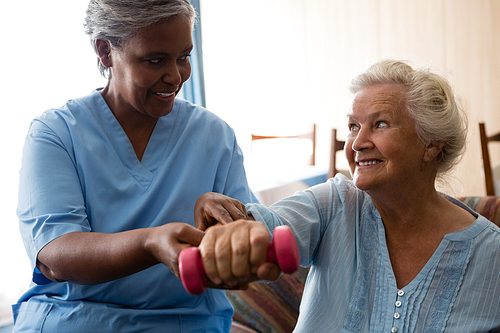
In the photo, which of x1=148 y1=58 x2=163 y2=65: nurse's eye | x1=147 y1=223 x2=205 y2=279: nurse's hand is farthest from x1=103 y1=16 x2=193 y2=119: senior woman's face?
x1=147 y1=223 x2=205 y2=279: nurse's hand

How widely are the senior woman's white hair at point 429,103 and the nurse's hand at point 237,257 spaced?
2.28 feet

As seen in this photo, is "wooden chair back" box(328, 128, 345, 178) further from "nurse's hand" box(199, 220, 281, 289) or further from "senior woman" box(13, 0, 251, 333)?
"nurse's hand" box(199, 220, 281, 289)

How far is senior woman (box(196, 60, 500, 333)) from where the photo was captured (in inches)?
45.2

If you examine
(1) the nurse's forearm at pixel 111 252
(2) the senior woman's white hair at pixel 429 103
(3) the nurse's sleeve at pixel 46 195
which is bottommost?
(1) the nurse's forearm at pixel 111 252

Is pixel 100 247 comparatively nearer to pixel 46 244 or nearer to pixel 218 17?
pixel 46 244

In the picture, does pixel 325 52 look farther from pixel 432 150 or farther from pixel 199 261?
pixel 199 261

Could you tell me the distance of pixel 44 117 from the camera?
3.86ft

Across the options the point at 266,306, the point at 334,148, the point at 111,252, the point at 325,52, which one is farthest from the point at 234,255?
the point at 325,52

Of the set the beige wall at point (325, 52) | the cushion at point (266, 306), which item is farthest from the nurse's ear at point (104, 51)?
the beige wall at point (325, 52)

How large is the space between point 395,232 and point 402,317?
238 mm

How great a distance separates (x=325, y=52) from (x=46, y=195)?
4494 millimetres

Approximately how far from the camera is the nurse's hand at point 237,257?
26.8 inches

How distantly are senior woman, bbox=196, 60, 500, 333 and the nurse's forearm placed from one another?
243 mm

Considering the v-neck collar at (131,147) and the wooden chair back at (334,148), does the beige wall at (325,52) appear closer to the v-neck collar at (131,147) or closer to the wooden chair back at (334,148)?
the wooden chair back at (334,148)
